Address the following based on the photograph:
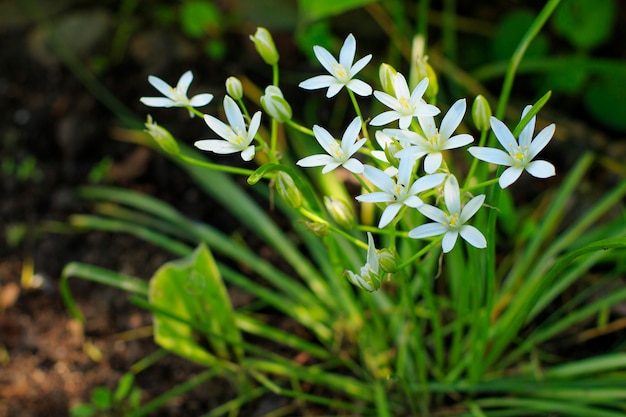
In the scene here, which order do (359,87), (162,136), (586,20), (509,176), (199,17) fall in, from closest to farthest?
(509,176)
(359,87)
(162,136)
(586,20)
(199,17)

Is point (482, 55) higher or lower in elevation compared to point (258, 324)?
higher

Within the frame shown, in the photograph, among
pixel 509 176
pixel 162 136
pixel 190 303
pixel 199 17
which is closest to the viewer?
pixel 509 176

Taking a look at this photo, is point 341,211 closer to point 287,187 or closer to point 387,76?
point 287,187

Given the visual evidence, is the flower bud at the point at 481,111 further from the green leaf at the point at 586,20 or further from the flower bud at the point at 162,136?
the green leaf at the point at 586,20

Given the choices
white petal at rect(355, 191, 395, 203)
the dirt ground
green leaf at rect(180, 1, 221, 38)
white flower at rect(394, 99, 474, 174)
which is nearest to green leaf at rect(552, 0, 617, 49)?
the dirt ground

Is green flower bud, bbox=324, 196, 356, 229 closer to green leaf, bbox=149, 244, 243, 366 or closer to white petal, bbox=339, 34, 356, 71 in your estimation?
white petal, bbox=339, 34, 356, 71

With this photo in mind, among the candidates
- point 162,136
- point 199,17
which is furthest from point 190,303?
point 199,17

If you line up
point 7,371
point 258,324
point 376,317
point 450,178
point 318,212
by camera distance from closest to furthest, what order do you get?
point 450,178
point 318,212
point 376,317
point 258,324
point 7,371

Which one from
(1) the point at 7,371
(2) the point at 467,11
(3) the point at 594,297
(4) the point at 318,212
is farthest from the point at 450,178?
(2) the point at 467,11

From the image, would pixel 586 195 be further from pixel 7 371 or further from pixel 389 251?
pixel 7 371
